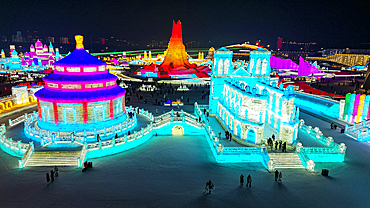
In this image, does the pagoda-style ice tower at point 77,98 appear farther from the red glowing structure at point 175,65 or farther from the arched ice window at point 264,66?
the red glowing structure at point 175,65

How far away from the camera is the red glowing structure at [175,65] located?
254 feet

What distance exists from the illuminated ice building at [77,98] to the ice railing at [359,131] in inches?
1049

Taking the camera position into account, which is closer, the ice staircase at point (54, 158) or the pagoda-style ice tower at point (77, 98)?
the ice staircase at point (54, 158)

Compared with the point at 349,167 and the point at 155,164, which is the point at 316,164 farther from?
the point at 155,164

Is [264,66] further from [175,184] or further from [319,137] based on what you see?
[175,184]

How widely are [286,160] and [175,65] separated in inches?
2467

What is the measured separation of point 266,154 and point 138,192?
37.5 feet

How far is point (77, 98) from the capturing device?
1001 inches

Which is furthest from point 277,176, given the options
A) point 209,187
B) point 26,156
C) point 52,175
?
point 26,156

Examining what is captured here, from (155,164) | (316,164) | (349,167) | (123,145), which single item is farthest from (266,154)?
(123,145)

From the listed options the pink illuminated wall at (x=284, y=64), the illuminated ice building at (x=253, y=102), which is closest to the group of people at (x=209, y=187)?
the illuminated ice building at (x=253, y=102)

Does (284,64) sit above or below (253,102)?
above

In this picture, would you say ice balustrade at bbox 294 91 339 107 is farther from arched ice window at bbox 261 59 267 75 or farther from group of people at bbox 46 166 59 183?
group of people at bbox 46 166 59 183

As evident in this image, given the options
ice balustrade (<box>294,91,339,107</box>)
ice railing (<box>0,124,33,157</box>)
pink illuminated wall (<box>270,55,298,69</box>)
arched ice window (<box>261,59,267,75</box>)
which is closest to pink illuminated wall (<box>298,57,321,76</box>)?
pink illuminated wall (<box>270,55,298,69</box>)
